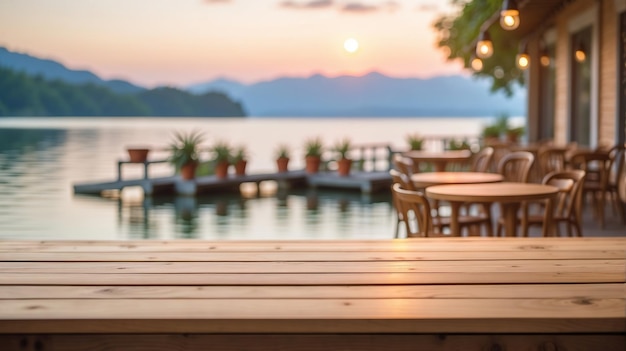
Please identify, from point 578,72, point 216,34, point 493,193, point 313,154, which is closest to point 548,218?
point 493,193

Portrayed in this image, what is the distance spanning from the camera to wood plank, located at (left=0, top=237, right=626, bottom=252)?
3230 millimetres

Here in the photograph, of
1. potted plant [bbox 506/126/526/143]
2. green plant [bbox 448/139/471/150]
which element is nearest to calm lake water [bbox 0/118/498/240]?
green plant [bbox 448/139/471/150]

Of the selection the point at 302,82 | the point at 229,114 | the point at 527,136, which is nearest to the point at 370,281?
the point at 527,136

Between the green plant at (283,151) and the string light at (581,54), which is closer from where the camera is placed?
the string light at (581,54)

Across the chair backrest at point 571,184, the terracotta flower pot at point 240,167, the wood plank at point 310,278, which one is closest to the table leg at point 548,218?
the chair backrest at point 571,184

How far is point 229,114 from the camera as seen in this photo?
2931 cm

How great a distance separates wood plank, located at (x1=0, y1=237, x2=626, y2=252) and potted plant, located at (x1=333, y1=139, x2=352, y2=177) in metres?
12.0

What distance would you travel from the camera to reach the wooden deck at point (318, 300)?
7.22 feet

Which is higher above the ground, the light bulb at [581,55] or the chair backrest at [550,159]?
the light bulb at [581,55]

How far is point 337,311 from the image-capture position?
226 centimetres

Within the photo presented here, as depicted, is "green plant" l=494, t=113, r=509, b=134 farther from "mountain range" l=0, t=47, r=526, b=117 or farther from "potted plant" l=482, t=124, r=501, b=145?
"mountain range" l=0, t=47, r=526, b=117

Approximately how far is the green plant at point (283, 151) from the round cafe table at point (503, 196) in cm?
1022

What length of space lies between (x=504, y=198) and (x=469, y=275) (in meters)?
2.60

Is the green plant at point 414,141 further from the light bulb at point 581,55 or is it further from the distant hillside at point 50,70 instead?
the distant hillside at point 50,70
